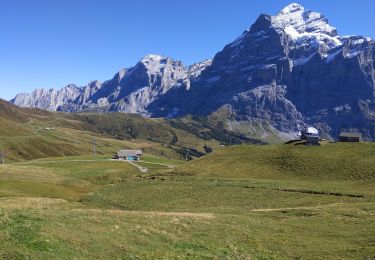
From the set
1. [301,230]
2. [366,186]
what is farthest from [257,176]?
[301,230]

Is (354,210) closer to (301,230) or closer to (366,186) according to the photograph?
(301,230)

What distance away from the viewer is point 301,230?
155 ft

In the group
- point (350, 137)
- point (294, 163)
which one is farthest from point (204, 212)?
point (350, 137)

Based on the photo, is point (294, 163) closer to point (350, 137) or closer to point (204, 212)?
point (350, 137)

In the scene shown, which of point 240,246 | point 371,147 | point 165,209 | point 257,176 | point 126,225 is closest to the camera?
point 240,246

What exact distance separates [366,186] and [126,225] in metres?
64.6

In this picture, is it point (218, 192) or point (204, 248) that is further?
point (218, 192)

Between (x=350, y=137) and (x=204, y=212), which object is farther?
(x=350, y=137)

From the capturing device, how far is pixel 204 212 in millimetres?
61750

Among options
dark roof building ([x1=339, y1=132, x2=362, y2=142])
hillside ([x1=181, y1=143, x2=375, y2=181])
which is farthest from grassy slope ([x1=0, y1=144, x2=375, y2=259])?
dark roof building ([x1=339, y1=132, x2=362, y2=142])

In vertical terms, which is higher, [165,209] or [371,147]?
Answer: [371,147]

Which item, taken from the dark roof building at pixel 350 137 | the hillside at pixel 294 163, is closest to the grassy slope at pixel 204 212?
the hillside at pixel 294 163

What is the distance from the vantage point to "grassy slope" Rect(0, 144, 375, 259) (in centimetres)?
3388

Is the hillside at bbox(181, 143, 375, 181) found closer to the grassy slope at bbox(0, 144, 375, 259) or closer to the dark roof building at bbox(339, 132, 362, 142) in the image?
the grassy slope at bbox(0, 144, 375, 259)
